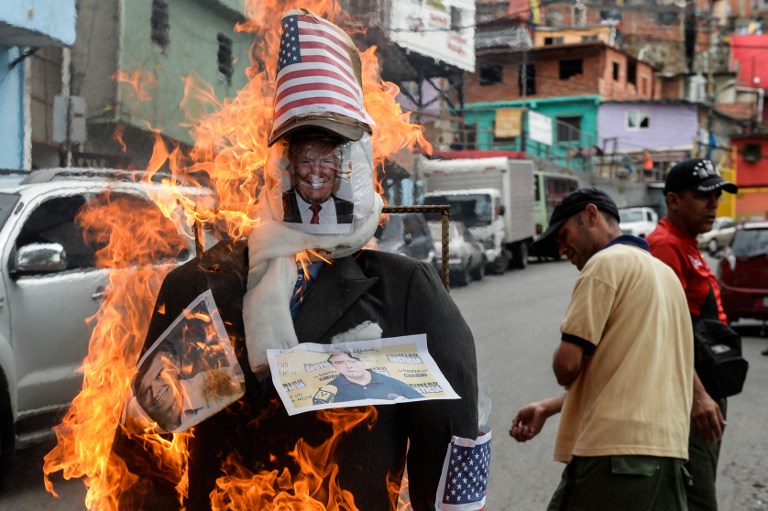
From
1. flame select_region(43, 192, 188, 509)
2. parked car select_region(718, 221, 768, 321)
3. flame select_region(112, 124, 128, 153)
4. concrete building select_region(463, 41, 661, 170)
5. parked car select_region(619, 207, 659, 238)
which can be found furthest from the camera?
concrete building select_region(463, 41, 661, 170)

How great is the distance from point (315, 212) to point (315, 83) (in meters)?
0.33

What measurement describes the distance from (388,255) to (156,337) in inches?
25.4

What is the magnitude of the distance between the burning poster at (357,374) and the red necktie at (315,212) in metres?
0.33

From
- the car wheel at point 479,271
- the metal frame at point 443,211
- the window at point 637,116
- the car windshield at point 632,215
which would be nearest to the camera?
the metal frame at point 443,211

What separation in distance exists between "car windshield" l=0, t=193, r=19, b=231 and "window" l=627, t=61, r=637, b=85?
5289cm

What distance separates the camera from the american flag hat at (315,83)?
2.12m

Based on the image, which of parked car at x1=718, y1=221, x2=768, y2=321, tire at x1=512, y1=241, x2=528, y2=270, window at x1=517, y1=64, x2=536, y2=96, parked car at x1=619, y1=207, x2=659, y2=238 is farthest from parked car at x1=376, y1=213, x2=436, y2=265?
parked car at x1=619, y1=207, x2=659, y2=238

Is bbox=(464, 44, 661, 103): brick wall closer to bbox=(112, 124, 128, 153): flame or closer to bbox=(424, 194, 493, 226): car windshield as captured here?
bbox=(424, 194, 493, 226): car windshield

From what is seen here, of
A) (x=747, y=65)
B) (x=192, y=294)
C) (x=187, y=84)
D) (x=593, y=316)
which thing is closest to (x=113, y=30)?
(x=187, y=84)

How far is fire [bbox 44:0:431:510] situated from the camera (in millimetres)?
2107

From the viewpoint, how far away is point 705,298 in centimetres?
360

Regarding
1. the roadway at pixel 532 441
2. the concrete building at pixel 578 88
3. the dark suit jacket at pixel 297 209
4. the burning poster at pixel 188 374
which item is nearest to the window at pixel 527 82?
the concrete building at pixel 578 88

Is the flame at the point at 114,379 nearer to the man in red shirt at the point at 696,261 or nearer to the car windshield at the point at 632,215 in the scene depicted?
the man in red shirt at the point at 696,261

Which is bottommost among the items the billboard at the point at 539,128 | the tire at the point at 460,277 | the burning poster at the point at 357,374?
the tire at the point at 460,277
